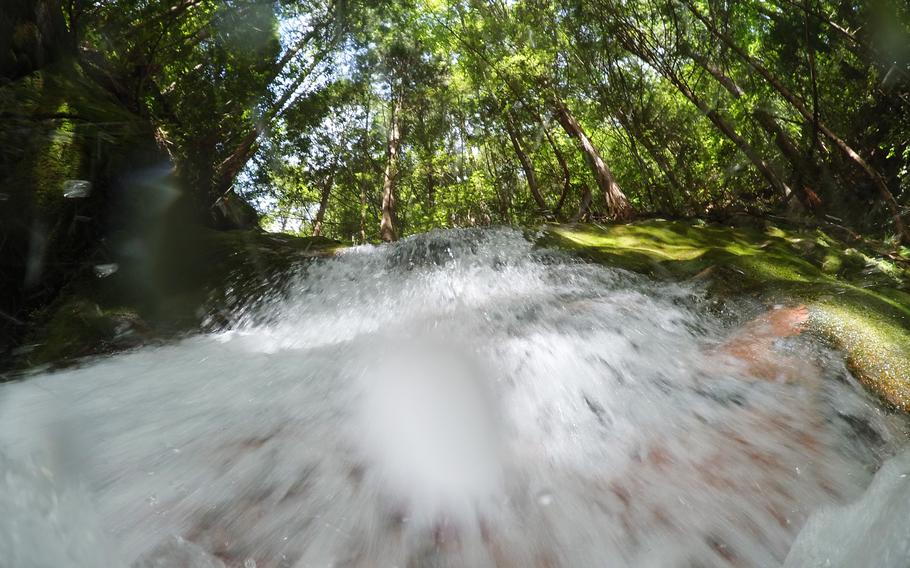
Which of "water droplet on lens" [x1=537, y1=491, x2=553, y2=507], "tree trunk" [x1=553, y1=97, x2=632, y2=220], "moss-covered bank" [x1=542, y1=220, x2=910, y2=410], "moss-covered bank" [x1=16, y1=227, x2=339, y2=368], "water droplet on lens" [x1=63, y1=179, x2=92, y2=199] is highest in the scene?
"tree trunk" [x1=553, y1=97, x2=632, y2=220]

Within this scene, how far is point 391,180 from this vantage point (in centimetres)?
1301

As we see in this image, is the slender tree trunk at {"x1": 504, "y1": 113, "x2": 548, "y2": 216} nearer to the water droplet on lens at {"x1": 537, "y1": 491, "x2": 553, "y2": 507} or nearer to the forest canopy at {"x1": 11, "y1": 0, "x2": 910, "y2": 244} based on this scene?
the forest canopy at {"x1": 11, "y1": 0, "x2": 910, "y2": 244}

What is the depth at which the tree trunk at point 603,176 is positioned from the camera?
9309 millimetres

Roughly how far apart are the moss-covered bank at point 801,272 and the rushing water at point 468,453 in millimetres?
195

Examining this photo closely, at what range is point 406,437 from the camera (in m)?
2.17

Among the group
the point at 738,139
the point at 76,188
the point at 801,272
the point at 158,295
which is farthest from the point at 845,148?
the point at 76,188

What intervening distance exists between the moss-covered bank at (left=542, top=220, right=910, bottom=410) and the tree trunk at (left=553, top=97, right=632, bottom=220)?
66.8 inches

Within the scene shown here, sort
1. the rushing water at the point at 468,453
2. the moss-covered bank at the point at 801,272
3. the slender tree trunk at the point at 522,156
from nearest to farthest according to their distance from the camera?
the rushing water at the point at 468,453 → the moss-covered bank at the point at 801,272 → the slender tree trunk at the point at 522,156

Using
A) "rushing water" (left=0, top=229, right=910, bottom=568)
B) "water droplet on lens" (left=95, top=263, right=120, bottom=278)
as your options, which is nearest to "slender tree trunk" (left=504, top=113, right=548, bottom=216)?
"rushing water" (left=0, top=229, right=910, bottom=568)

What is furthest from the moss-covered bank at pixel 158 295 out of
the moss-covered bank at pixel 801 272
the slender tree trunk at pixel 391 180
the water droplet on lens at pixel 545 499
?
the slender tree trunk at pixel 391 180

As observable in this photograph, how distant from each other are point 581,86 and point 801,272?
669cm

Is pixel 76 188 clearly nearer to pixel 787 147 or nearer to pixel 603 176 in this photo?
pixel 603 176

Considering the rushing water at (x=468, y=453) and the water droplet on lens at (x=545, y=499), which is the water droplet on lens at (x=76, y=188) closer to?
the rushing water at (x=468, y=453)

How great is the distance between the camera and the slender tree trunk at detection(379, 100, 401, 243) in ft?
39.1
